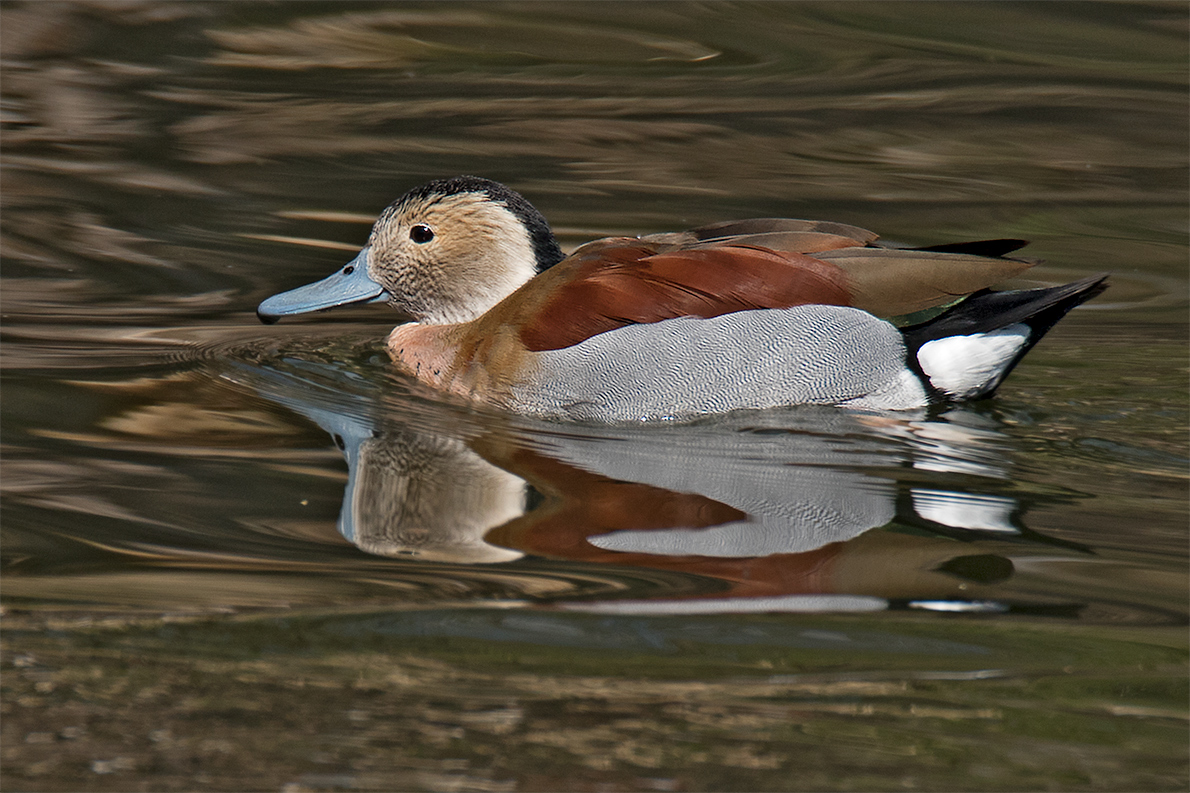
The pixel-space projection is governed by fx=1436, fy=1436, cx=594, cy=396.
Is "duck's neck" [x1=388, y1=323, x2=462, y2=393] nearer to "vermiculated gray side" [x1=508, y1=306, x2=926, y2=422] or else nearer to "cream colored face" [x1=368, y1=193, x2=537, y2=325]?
"cream colored face" [x1=368, y1=193, x2=537, y2=325]

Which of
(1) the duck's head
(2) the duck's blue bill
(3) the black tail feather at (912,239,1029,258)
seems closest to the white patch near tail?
(3) the black tail feather at (912,239,1029,258)

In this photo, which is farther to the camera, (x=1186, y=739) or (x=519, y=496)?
(x=519, y=496)

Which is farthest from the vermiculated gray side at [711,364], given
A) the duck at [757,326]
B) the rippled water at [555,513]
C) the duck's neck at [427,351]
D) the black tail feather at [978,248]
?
the duck's neck at [427,351]

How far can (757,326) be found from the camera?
5.48 metres

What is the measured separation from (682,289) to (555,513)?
138cm

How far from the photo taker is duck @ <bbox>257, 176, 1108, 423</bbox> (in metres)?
5.48

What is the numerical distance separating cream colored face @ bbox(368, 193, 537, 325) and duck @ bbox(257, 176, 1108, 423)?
414 mm

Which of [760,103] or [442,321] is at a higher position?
[760,103]

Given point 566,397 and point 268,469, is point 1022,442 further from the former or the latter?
point 268,469

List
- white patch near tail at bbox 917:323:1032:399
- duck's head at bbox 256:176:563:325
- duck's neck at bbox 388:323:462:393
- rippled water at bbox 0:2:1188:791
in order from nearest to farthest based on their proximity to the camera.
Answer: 1. rippled water at bbox 0:2:1188:791
2. white patch near tail at bbox 917:323:1032:399
3. duck's neck at bbox 388:323:462:393
4. duck's head at bbox 256:176:563:325

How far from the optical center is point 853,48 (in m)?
11.9

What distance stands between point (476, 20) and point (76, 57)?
3.35 m

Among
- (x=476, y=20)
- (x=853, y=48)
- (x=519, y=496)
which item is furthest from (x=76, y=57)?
(x=519, y=496)

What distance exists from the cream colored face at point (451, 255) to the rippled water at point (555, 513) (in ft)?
1.43
